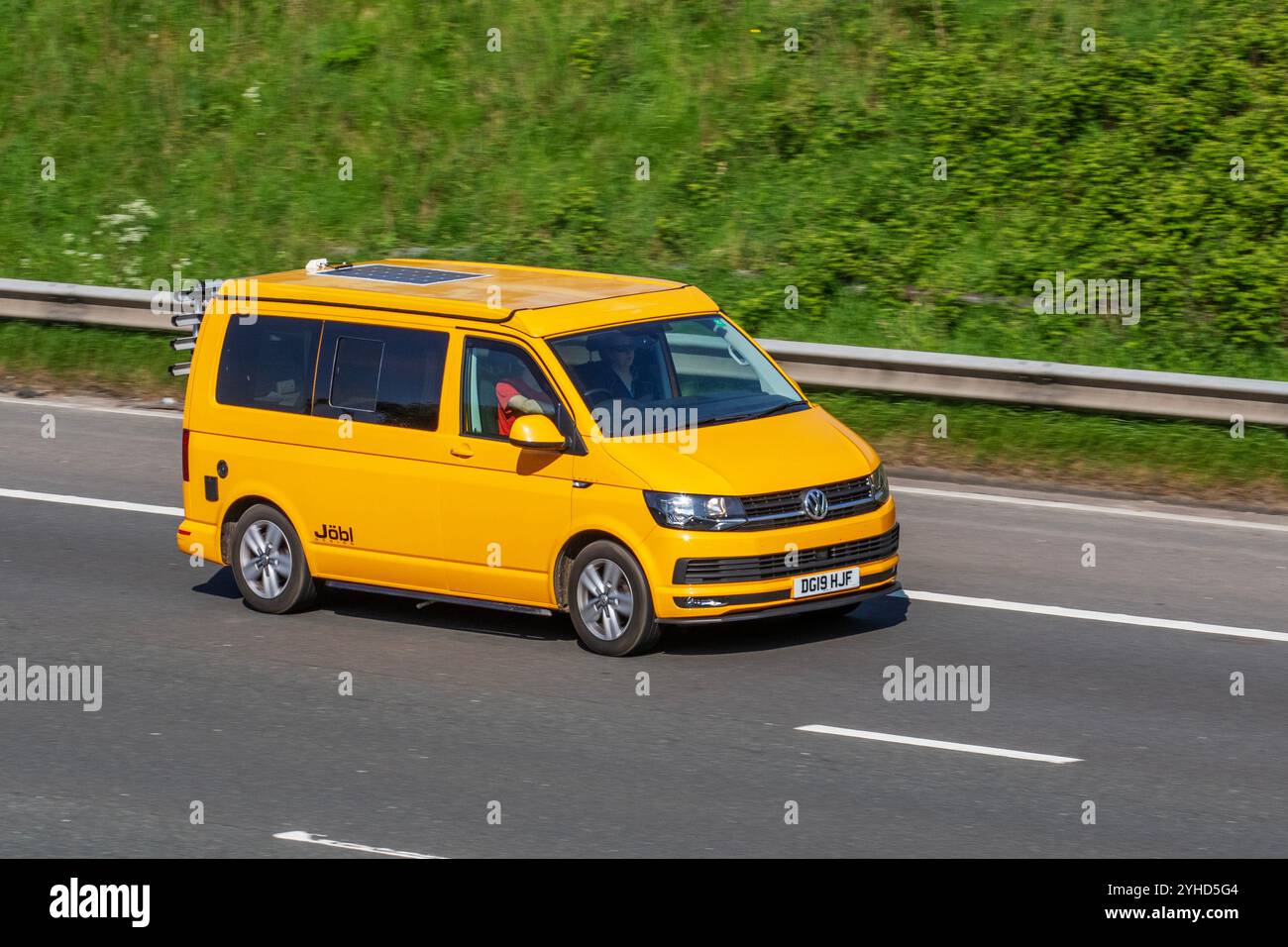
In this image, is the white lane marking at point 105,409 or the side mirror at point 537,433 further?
the white lane marking at point 105,409

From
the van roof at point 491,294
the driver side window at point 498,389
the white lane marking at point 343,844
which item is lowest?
the white lane marking at point 343,844

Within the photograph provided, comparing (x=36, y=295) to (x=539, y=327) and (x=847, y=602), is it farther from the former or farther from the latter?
(x=847, y=602)

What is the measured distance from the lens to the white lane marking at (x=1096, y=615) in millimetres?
11156

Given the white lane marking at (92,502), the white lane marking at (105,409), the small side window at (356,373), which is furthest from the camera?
the white lane marking at (105,409)

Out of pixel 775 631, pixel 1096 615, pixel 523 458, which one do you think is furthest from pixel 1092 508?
pixel 523 458

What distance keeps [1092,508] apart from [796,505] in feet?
14.5

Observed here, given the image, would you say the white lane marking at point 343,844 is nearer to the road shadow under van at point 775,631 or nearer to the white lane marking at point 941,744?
the white lane marking at point 941,744

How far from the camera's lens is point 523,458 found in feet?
35.4

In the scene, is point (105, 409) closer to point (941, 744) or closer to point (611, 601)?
point (611, 601)

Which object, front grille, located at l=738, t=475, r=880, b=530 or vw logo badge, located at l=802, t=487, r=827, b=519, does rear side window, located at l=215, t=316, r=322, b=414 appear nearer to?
front grille, located at l=738, t=475, r=880, b=530

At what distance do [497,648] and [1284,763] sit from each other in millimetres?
4267

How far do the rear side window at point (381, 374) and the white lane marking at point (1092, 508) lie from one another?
4733 mm

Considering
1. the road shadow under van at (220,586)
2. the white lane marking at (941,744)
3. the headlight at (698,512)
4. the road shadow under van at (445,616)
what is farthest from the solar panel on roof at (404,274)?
the white lane marking at (941,744)

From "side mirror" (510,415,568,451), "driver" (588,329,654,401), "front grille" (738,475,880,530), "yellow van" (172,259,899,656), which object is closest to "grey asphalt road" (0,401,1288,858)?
"yellow van" (172,259,899,656)
